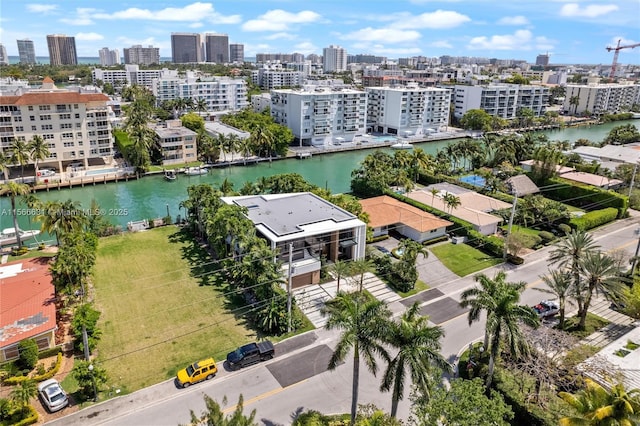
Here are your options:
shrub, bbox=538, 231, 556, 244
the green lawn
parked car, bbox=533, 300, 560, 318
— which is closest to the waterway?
the green lawn

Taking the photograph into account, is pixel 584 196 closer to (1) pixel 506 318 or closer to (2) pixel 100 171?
(1) pixel 506 318

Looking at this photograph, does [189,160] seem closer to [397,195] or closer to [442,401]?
[397,195]

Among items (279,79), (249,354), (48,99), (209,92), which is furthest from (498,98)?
(249,354)

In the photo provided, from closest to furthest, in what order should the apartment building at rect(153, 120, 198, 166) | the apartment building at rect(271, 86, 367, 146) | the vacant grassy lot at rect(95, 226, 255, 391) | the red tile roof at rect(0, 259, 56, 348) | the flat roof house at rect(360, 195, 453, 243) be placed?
the red tile roof at rect(0, 259, 56, 348), the vacant grassy lot at rect(95, 226, 255, 391), the flat roof house at rect(360, 195, 453, 243), the apartment building at rect(153, 120, 198, 166), the apartment building at rect(271, 86, 367, 146)

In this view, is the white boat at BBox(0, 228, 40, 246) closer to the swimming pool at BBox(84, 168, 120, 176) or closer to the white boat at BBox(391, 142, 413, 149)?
the swimming pool at BBox(84, 168, 120, 176)

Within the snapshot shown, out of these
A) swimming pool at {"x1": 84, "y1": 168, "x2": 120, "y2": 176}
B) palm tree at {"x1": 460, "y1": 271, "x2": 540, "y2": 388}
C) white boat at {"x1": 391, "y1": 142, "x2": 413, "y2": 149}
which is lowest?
swimming pool at {"x1": 84, "y1": 168, "x2": 120, "y2": 176}
